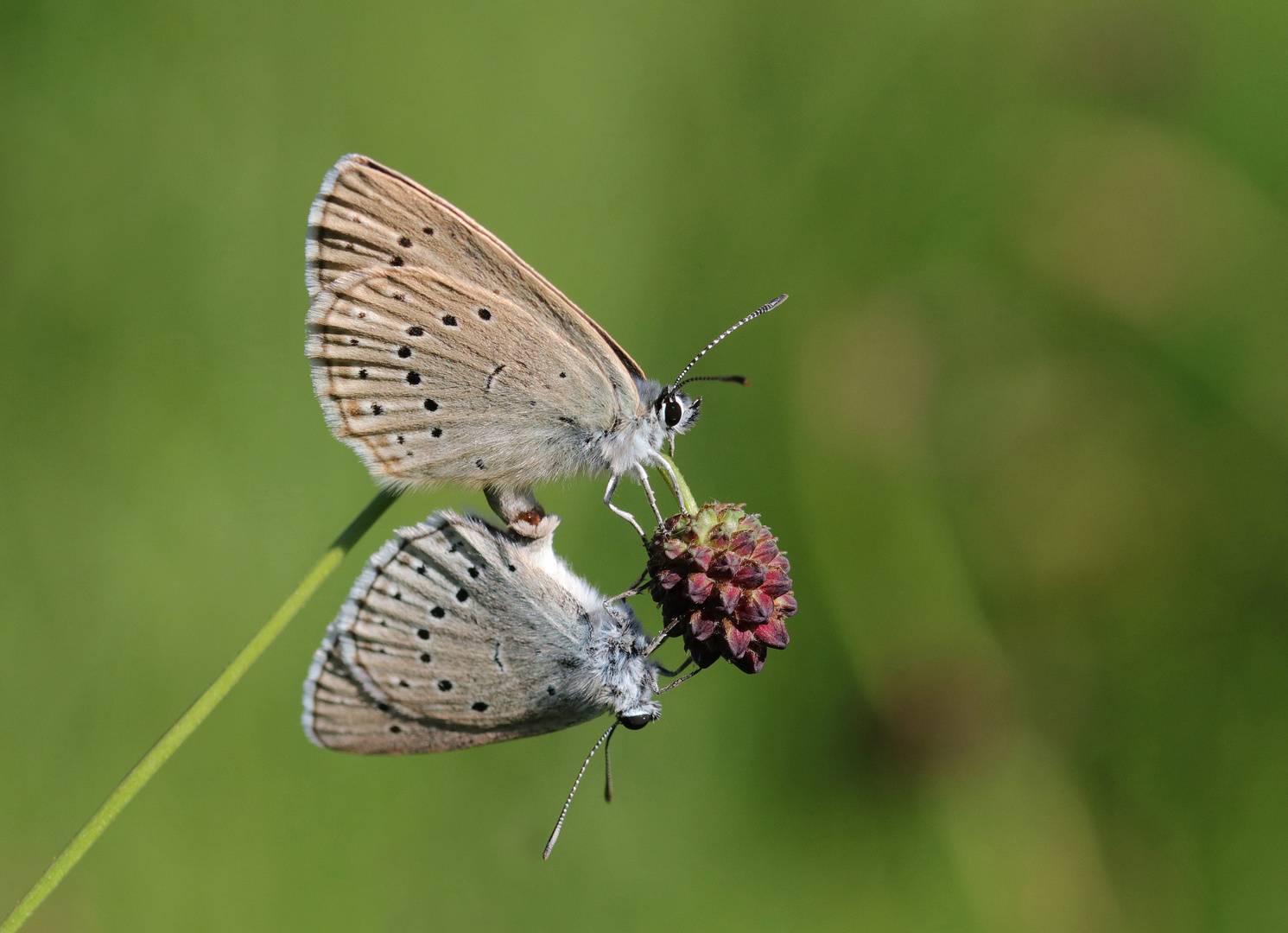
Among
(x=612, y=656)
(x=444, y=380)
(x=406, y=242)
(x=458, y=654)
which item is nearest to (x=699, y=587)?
(x=612, y=656)

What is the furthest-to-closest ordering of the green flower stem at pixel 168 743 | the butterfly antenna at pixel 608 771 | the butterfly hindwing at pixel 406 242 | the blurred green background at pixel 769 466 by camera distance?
the blurred green background at pixel 769 466 → the butterfly antenna at pixel 608 771 → the butterfly hindwing at pixel 406 242 → the green flower stem at pixel 168 743

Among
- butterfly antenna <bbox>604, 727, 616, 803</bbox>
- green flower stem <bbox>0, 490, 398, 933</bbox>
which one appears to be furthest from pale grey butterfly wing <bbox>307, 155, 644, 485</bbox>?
butterfly antenna <bbox>604, 727, 616, 803</bbox>

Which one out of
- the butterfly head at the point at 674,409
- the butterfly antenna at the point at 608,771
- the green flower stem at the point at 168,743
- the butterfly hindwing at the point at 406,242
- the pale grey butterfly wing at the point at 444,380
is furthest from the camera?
the butterfly antenna at the point at 608,771

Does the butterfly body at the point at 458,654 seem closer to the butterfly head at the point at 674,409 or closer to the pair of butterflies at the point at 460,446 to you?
the pair of butterflies at the point at 460,446

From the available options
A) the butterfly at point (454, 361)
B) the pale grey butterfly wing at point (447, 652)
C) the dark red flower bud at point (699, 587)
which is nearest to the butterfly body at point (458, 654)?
the pale grey butterfly wing at point (447, 652)

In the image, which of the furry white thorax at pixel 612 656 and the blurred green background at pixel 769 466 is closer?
the furry white thorax at pixel 612 656

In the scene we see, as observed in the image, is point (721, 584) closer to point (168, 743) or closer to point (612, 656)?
point (612, 656)

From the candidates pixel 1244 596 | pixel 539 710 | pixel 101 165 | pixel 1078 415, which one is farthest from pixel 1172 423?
pixel 101 165

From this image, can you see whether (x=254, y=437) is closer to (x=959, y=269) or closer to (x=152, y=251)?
(x=152, y=251)
